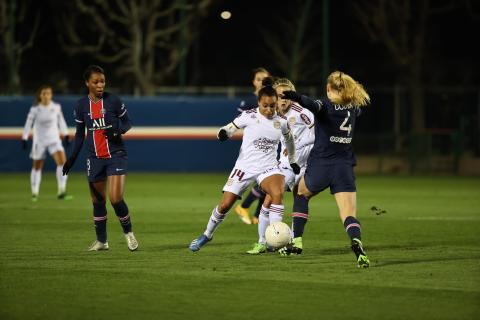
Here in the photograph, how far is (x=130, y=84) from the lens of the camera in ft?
149

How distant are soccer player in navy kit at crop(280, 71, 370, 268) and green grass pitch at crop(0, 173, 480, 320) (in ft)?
2.02

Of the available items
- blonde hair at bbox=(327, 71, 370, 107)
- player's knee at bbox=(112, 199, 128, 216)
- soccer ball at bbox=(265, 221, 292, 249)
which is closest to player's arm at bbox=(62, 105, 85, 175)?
player's knee at bbox=(112, 199, 128, 216)

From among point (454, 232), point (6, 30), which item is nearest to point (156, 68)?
point (6, 30)

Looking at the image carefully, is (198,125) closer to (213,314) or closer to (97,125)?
(97,125)

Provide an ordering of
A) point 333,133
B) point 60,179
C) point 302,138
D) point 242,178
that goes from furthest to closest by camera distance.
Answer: point 60,179 < point 302,138 < point 242,178 < point 333,133

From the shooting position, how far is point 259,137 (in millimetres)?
12531

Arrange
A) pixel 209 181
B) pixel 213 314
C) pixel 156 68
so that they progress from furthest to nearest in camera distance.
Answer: pixel 156 68 < pixel 209 181 < pixel 213 314

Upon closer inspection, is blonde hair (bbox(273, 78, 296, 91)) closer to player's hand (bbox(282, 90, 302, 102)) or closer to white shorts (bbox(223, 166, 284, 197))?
white shorts (bbox(223, 166, 284, 197))

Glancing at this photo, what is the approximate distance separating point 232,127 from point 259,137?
351 millimetres

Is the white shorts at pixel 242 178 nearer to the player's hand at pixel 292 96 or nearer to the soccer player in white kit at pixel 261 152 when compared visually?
the soccer player in white kit at pixel 261 152

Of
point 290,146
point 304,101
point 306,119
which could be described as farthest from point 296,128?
point 304,101

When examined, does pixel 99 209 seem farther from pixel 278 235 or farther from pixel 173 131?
pixel 173 131

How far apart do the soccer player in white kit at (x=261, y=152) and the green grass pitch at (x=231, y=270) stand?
73 centimetres

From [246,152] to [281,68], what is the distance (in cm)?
4246
